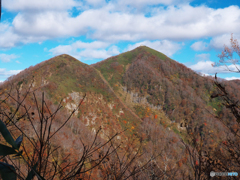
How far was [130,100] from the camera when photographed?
165 feet

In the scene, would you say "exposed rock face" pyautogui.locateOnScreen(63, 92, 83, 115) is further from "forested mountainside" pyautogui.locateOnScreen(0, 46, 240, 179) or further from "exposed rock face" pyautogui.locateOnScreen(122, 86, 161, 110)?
"exposed rock face" pyautogui.locateOnScreen(122, 86, 161, 110)

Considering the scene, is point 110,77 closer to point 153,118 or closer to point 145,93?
point 145,93

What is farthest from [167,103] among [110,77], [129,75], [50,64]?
[50,64]

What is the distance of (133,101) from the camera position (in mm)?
50344

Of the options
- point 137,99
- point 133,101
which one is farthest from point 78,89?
point 137,99

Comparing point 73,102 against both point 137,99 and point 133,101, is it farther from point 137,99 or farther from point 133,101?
point 137,99

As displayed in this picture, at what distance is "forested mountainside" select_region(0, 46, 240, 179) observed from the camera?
91.2 feet

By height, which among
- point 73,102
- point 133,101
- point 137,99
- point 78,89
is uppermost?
point 78,89

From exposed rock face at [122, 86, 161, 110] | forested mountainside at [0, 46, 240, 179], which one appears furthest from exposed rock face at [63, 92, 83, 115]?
exposed rock face at [122, 86, 161, 110]

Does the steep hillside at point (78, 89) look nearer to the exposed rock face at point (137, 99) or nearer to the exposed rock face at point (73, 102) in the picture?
the exposed rock face at point (73, 102)

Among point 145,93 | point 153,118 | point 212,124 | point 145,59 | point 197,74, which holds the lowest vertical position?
point 212,124

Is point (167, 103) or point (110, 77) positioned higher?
point (110, 77)

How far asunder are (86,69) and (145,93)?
2230 centimetres

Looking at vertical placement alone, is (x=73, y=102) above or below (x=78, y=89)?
below
